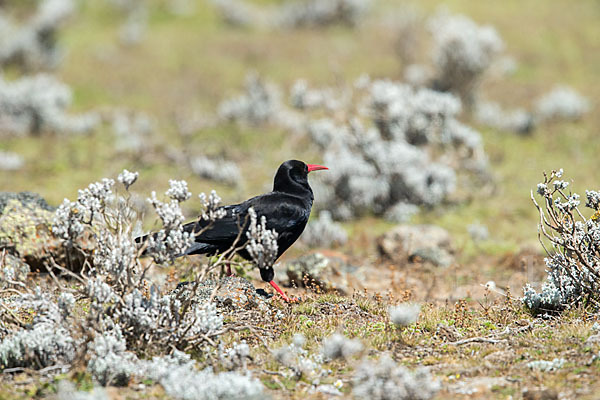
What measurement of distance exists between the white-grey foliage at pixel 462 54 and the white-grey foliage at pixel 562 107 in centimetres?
209

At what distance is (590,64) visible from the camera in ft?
70.4

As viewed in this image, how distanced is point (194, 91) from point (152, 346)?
1601cm

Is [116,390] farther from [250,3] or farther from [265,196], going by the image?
[250,3]

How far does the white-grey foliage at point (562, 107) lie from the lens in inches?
691

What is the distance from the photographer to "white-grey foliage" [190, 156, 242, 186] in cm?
1286

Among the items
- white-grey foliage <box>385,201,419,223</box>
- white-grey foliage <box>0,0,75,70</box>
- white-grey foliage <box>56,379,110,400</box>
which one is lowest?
white-grey foliage <box>56,379,110,400</box>

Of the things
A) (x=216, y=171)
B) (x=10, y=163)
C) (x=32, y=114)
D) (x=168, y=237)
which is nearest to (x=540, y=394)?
(x=168, y=237)

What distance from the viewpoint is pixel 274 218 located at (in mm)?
6211

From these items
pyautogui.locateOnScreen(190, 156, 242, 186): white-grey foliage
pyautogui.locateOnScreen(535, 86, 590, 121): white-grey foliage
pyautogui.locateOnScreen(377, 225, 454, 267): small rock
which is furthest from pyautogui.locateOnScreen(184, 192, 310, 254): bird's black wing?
pyautogui.locateOnScreen(535, 86, 590, 121): white-grey foliage

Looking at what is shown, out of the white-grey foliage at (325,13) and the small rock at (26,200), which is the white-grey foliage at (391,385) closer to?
the small rock at (26,200)

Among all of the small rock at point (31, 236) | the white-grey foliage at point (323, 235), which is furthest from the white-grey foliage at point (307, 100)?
the small rock at point (31, 236)

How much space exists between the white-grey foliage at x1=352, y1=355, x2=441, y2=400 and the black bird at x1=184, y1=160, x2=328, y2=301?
1.98m

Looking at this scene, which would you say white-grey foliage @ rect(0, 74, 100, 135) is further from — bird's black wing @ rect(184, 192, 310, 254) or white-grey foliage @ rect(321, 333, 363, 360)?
white-grey foliage @ rect(321, 333, 363, 360)

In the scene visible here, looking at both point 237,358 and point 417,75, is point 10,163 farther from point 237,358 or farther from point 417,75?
point 417,75
